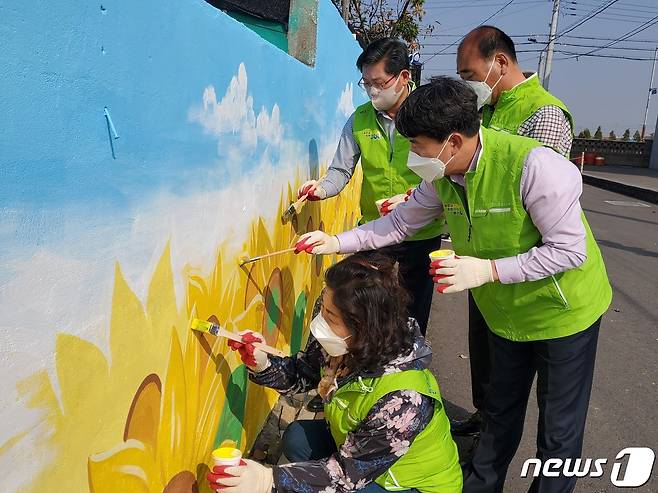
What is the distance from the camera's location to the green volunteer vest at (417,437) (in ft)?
5.53

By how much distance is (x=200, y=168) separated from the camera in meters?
1.64

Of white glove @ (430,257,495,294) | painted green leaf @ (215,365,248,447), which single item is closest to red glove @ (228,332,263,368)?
painted green leaf @ (215,365,248,447)

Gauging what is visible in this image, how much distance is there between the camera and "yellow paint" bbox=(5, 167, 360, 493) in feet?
3.59

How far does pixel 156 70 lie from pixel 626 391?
10.6 ft

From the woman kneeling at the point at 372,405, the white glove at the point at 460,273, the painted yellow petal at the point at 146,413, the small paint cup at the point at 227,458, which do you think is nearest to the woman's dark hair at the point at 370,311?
the woman kneeling at the point at 372,405

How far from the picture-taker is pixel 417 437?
5.67 ft

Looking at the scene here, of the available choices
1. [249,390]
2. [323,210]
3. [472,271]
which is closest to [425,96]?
[472,271]

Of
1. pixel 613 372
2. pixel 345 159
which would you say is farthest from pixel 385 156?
pixel 613 372

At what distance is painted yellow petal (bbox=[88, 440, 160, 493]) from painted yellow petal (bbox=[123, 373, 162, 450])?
0.02 m

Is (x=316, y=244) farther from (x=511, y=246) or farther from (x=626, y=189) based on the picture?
(x=626, y=189)

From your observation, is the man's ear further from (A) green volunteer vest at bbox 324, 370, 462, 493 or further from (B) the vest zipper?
(A) green volunteer vest at bbox 324, 370, 462, 493

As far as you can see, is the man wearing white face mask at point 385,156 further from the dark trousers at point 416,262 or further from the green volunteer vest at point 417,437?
the green volunteer vest at point 417,437

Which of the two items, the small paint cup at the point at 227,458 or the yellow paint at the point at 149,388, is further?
the small paint cup at the point at 227,458

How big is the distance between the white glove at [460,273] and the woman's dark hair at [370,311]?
5.3 inches
